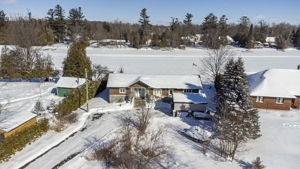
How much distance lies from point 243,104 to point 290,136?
18.0 ft

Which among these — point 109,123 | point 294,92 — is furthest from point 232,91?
point 109,123

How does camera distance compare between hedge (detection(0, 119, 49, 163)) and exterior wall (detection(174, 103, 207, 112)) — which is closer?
hedge (detection(0, 119, 49, 163))

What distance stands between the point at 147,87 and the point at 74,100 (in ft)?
30.1

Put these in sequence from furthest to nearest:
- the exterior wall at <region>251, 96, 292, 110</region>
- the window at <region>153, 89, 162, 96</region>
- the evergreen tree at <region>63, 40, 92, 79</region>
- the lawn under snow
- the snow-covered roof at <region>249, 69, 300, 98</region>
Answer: the evergreen tree at <region>63, 40, 92, 79</region> < the window at <region>153, 89, 162, 96</region> < the snow-covered roof at <region>249, 69, 300, 98</region> < the exterior wall at <region>251, 96, 292, 110</region> < the lawn under snow

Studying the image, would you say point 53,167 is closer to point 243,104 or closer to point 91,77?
point 243,104

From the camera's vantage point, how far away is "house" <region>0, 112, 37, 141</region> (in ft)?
53.7

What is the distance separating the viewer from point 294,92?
2520 cm

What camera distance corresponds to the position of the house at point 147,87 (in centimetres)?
2644

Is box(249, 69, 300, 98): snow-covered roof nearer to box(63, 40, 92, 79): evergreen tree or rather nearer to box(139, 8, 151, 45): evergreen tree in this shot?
box(63, 40, 92, 79): evergreen tree

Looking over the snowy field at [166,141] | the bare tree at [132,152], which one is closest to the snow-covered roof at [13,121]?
the snowy field at [166,141]

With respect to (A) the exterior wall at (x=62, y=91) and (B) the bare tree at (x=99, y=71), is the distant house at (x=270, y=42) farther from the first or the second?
(A) the exterior wall at (x=62, y=91)

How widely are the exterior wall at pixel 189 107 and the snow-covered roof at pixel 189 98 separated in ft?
1.35

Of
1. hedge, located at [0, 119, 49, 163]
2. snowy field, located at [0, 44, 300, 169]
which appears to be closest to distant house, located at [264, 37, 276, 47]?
snowy field, located at [0, 44, 300, 169]

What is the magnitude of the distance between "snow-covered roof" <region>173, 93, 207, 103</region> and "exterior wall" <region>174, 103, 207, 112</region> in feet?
1.35
